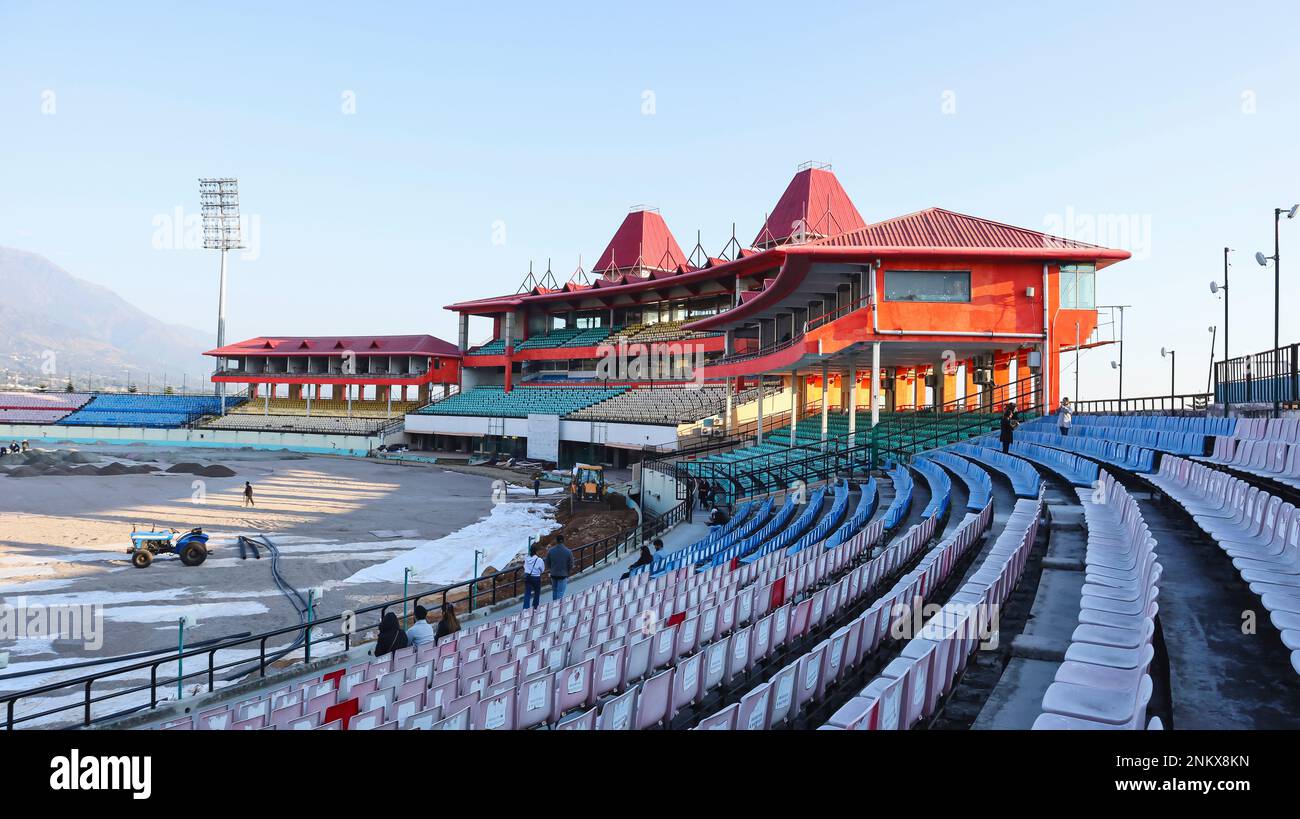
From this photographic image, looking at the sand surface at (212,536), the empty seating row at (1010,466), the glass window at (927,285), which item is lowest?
the sand surface at (212,536)

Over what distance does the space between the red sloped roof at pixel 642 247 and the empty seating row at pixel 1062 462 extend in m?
64.8

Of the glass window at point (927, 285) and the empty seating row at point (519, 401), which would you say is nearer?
the glass window at point (927, 285)

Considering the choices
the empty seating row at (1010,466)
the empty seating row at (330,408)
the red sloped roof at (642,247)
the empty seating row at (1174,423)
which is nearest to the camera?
the empty seating row at (1010,466)

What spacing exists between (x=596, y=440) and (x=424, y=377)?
28.4 m

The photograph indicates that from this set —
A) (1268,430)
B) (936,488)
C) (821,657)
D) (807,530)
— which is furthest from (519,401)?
(821,657)

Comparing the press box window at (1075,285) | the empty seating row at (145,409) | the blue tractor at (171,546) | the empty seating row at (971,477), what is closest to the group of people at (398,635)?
the empty seating row at (971,477)

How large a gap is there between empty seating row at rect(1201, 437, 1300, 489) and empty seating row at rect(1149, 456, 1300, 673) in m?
0.63

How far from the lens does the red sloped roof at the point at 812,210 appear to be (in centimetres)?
7531

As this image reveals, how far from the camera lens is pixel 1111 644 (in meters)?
5.04

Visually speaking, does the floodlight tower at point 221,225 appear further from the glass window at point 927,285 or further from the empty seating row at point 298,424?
the glass window at point 927,285
